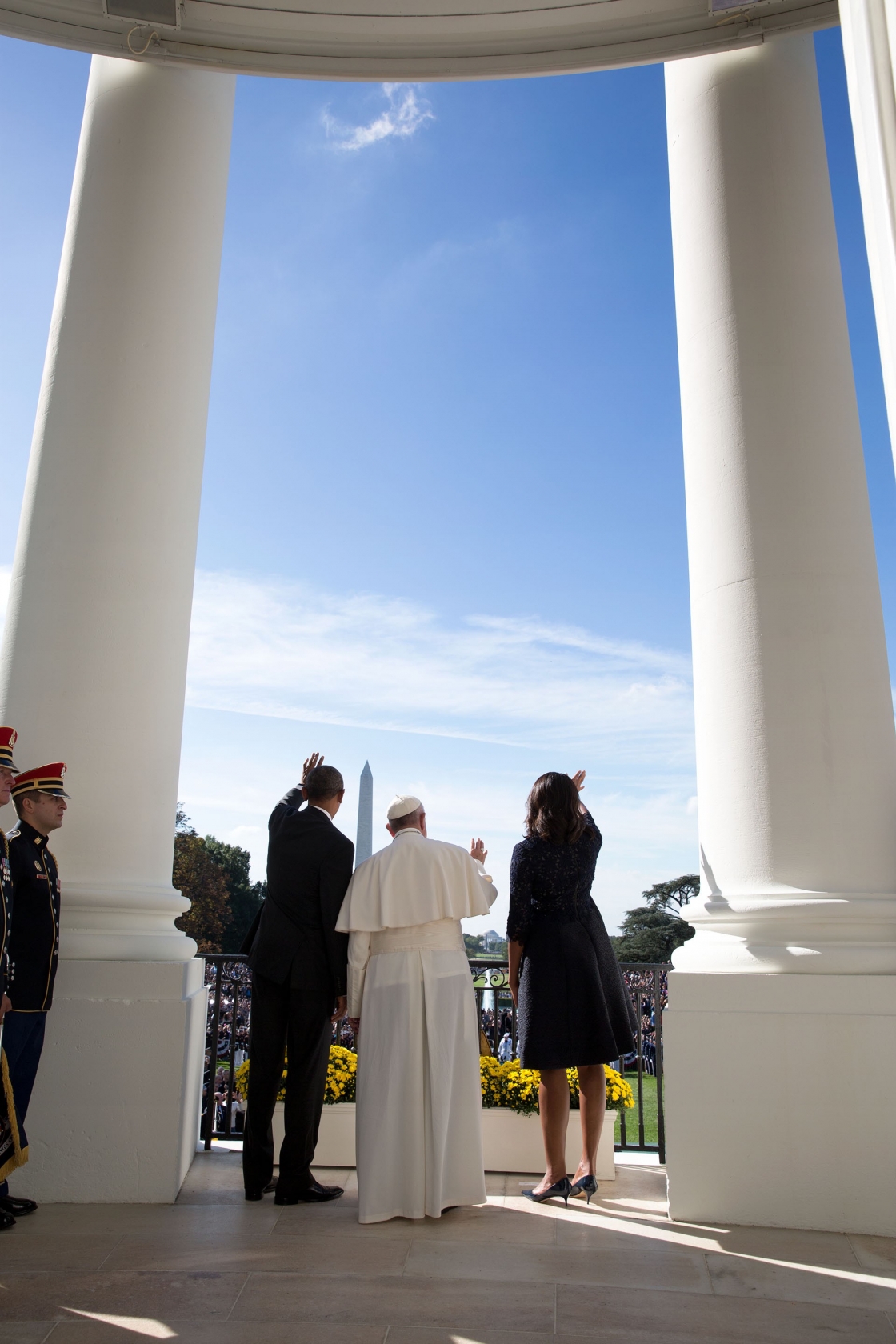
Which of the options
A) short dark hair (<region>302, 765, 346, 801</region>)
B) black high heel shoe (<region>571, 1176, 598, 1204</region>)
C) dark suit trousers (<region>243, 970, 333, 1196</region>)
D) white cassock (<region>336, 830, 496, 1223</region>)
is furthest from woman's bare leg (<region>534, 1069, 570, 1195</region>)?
short dark hair (<region>302, 765, 346, 801</region>)

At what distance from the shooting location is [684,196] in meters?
13.0

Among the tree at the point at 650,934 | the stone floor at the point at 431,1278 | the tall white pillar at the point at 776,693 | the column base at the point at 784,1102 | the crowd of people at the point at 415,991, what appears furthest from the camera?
the tree at the point at 650,934

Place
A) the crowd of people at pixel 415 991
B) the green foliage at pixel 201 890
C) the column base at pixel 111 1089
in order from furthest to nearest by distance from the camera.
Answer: the green foliage at pixel 201 890 → the column base at pixel 111 1089 → the crowd of people at pixel 415 991

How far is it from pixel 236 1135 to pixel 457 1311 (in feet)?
24.7

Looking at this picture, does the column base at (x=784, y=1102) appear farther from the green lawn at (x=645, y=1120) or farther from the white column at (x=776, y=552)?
the green lawn at (x=645, y=1120)

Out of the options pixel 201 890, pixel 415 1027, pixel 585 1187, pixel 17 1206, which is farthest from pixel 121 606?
pixel 201 890

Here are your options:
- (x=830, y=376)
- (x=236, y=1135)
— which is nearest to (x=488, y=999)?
(x=236, y=1135)

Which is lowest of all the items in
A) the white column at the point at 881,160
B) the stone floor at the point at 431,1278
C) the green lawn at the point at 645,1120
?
the green lawn at the point at 645,1120

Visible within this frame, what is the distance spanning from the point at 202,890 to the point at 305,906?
67274 millimetres

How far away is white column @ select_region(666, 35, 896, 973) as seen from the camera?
1036 centimetres

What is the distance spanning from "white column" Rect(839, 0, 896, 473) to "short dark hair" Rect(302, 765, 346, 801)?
719cm

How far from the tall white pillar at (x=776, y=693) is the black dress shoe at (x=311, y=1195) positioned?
3.74m

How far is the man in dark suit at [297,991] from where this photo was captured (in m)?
10.7

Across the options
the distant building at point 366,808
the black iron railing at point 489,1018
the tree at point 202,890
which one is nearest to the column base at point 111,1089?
the black iron railing at point 489,1018
